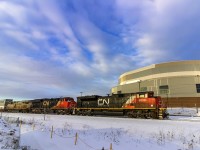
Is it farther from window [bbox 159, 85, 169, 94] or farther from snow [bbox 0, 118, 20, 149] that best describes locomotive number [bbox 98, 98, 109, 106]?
window [bbox 159, 85, 169, 94]

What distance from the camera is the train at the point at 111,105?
115 ft

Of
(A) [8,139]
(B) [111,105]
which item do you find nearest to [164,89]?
(B) [111,105]

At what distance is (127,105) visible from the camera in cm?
3866

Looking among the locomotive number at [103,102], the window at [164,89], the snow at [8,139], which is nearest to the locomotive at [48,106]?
the locomotive number at [103,102]

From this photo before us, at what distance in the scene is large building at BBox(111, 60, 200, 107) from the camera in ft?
257

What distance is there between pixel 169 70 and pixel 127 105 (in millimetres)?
49792

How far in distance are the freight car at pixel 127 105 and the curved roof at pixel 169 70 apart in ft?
150

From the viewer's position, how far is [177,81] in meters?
80.5

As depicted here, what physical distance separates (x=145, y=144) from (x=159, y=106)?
19944 mm

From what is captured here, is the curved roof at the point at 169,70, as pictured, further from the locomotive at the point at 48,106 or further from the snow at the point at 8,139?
the snow at the point at 8,139

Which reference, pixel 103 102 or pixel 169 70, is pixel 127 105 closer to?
pixel 103 102

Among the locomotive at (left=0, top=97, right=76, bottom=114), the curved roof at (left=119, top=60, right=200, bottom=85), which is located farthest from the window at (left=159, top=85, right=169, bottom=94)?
the locomotive at (left=0, top=97, right=76, bottom=114)

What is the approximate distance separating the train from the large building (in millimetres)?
41244

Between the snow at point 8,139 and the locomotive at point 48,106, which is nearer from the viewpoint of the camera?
the snow at point 8,139
